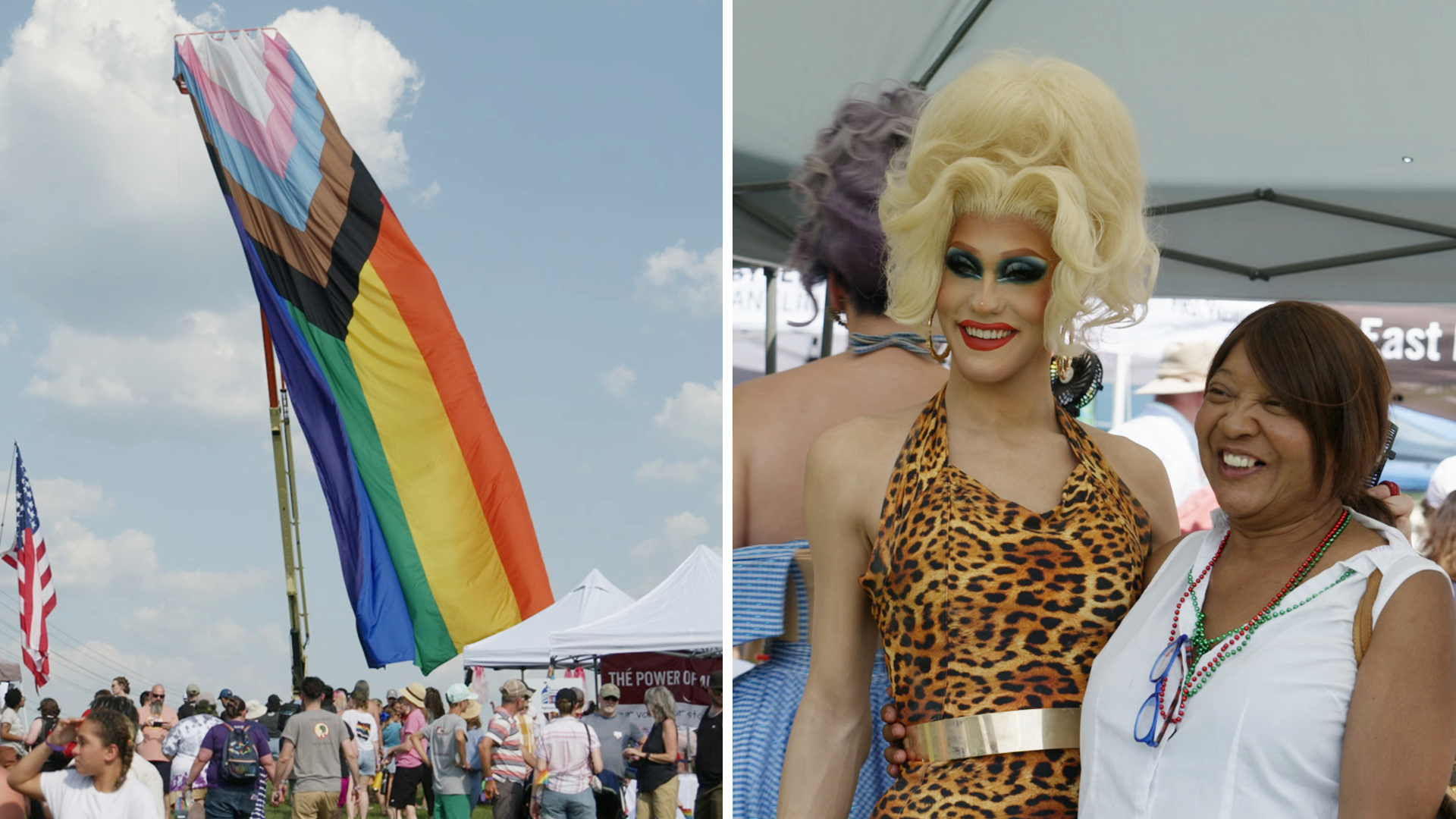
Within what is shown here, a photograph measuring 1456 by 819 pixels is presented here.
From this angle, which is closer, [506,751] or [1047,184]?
[1047,184]

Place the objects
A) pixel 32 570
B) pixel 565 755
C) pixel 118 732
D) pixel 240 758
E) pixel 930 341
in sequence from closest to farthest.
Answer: pixel 930 341, pixel 118 732, pixel 565 755, pixel 240 758, pixel 32 570

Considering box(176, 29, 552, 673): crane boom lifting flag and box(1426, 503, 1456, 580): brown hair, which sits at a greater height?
box(176, 29, 552, 673): crane boom lifting flag

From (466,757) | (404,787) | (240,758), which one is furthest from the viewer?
(404,787)

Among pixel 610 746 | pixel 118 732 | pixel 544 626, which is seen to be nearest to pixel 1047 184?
pixel 118 732

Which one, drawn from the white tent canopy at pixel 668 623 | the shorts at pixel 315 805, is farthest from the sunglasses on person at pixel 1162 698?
the white tent canopy at pixel 668 623

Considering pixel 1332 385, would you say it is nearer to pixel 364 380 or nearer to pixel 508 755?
pixel 364 380

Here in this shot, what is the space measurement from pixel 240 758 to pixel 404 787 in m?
2.77

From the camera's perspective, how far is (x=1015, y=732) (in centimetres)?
158

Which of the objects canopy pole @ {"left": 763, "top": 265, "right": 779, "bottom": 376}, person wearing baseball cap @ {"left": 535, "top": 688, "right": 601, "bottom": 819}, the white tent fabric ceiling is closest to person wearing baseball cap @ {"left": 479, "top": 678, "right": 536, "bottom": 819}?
person wearing baseball cap @ {"left": 535, "top": 688, "right": 601, "bottom": 819}

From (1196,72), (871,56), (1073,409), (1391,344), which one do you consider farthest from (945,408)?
(1391,344)

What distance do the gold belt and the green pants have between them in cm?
801

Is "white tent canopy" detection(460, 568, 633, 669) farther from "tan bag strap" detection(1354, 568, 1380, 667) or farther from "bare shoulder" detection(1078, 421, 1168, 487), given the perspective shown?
"tan bag strap" detection(1354, 568, 1380, 667)

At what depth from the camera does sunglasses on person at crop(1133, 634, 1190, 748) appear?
134cm

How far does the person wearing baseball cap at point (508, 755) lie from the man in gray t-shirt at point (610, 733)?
1.61 ft
